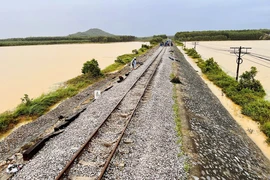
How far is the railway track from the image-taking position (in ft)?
20.8

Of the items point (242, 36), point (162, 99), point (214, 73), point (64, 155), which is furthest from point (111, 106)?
point (242, 36)

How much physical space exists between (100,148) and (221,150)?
14.3 feet

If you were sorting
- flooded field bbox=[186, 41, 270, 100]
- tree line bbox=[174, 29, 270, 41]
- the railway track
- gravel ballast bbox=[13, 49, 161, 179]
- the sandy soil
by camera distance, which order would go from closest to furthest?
1. the railway track
2. gravel ballast bbox=[13, 49, 161, 179]
3. the sandy soil
4. flooded field bbox=[186, 41, 270, 100]
5. tree line bbox=[174, 29, 270, 41]

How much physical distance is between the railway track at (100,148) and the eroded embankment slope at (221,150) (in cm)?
258

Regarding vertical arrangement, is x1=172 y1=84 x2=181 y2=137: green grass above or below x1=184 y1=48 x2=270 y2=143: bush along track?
above

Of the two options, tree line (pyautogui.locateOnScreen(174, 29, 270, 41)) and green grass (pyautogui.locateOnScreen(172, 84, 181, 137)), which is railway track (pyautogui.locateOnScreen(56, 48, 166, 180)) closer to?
green grass (pyautogui.locateOnScreen(172, 84, 181, 137))

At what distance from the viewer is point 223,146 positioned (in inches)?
364

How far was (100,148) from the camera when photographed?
7684 mm

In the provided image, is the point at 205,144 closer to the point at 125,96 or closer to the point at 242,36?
the point at 125,96

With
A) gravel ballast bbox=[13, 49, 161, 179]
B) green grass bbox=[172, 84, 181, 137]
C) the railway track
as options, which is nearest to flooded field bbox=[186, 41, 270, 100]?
green grass bbox=[172, 84, 181, 137]

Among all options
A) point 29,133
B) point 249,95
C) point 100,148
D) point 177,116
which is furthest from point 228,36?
point 100,148

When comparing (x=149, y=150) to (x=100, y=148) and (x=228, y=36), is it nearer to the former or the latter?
(x=100, y=148)

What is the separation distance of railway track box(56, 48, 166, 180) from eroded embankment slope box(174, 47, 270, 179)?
2584 mm

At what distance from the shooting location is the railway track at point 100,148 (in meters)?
6.35
